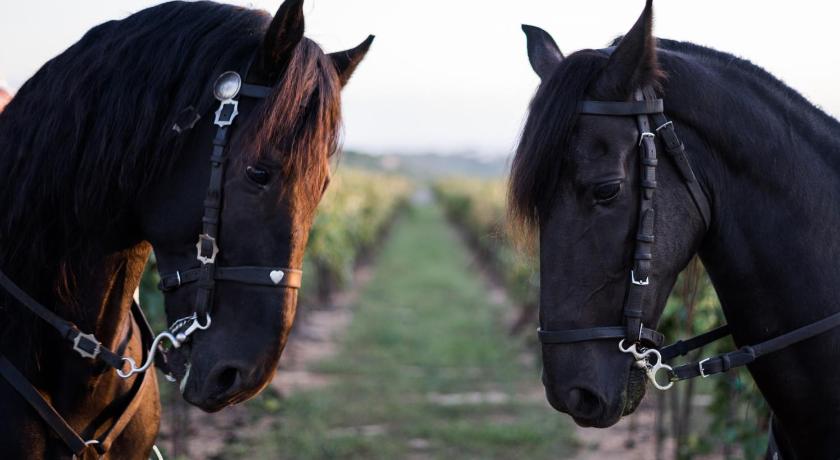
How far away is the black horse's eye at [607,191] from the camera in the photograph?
2.17 m

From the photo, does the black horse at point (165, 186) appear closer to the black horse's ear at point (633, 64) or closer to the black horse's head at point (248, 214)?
the black horse's head at point (248, 214)

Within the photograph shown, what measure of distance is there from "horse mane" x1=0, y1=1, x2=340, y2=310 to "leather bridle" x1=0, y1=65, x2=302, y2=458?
68 millimetres

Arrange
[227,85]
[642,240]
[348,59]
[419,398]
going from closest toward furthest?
1. [642,240]
2. [227,85]
3. [348,59]
4. [419,398]

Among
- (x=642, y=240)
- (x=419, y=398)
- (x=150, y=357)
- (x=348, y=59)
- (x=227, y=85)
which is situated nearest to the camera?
(x=642, y=240)

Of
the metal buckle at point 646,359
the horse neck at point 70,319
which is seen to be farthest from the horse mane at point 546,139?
the horse neck at point 70,319

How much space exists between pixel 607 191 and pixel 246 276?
997mm

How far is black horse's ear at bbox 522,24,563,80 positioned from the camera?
2.56 metres

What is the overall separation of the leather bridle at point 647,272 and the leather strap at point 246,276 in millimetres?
712

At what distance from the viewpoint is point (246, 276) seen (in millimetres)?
2197

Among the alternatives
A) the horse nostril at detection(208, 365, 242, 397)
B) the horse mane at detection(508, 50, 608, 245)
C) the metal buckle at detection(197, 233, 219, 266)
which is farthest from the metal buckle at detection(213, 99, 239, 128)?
the horse mane at detection(508, 50, 608, 245)

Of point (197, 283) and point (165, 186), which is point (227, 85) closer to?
point (165, 186)

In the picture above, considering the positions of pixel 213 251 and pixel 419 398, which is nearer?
pixel 213 251

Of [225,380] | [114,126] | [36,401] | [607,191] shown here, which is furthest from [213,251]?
[607,191]

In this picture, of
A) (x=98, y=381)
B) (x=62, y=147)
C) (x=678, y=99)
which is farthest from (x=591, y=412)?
(x=62, y=147)
